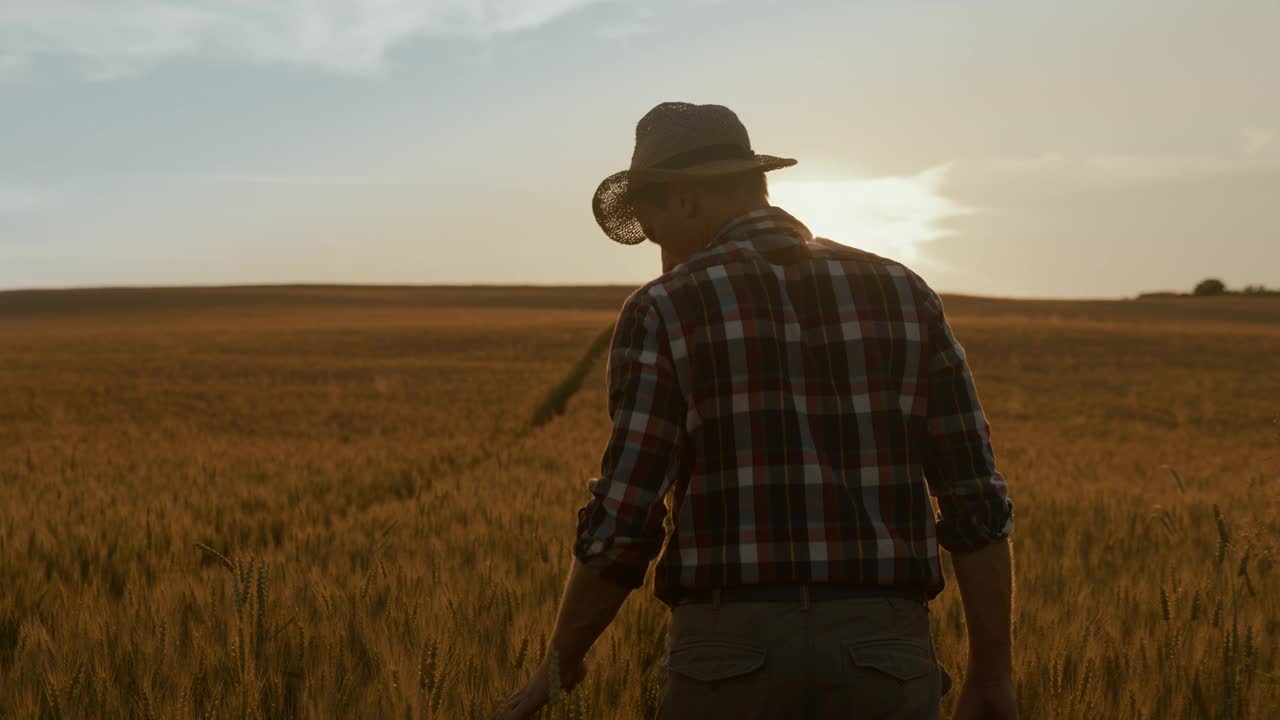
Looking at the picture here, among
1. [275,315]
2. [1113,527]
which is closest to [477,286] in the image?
[275,315]

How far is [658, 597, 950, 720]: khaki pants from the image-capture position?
1907mm

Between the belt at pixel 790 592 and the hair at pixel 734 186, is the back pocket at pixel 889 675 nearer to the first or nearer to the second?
the belt at pixel 790 592

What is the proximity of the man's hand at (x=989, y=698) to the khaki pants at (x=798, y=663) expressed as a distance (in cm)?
44

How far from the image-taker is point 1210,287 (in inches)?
3637

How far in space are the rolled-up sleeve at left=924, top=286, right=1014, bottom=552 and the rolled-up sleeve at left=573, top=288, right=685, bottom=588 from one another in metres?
0.62

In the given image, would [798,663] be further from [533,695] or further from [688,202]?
[688,202]

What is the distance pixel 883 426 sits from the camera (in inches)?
81.2

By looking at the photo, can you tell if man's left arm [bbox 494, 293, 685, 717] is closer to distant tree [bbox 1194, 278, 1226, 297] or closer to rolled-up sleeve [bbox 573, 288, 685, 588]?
rolled-up sleeve [bbox 573, 288, 685, 588]

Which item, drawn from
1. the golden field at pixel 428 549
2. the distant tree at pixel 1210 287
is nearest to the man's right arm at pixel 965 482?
the golden field at pixel 428 549


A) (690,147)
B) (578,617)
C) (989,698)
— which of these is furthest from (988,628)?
(690,147)

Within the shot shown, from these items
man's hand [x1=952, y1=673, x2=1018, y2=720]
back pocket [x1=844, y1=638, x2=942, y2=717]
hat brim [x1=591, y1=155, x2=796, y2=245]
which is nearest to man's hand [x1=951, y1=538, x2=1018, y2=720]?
man's hand [x1=952, y1=673, x2=1018, y2=720]

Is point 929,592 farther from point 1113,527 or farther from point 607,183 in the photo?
point 1113,527

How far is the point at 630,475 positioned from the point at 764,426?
0.94 ft

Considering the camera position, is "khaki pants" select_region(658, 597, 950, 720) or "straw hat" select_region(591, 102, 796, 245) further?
"straw hat" select_region(591, 102, 796, 245)
